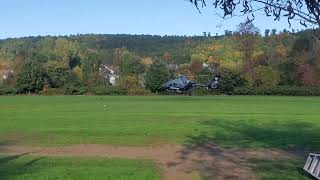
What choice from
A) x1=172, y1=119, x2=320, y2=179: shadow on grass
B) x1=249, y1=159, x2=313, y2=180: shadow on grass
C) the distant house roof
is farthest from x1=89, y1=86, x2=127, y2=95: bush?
x1=249, y1=159, x2=313, y2=180: shadow on grass

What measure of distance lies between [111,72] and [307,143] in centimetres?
12893

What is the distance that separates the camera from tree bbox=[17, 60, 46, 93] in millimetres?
102562

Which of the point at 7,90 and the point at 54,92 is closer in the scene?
the point at 7,90

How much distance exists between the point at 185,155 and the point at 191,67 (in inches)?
4970

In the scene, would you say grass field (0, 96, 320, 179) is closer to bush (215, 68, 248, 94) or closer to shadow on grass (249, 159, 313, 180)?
shadow on grass (249, 159, 313, 180)

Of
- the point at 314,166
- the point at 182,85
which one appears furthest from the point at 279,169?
the point at 182,85

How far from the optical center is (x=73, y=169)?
1492 centimetres

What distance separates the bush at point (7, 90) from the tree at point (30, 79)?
4.56 feet

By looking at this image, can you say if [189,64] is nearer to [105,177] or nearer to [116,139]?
[116,139]

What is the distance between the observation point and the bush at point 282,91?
89.9m

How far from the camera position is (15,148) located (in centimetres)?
2095

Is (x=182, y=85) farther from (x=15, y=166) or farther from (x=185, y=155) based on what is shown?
(x=15, y=166)

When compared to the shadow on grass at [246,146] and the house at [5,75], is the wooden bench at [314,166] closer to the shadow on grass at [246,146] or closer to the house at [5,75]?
the shadow on grass at [246,146]

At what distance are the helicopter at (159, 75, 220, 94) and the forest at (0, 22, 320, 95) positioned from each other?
3.63 ft
